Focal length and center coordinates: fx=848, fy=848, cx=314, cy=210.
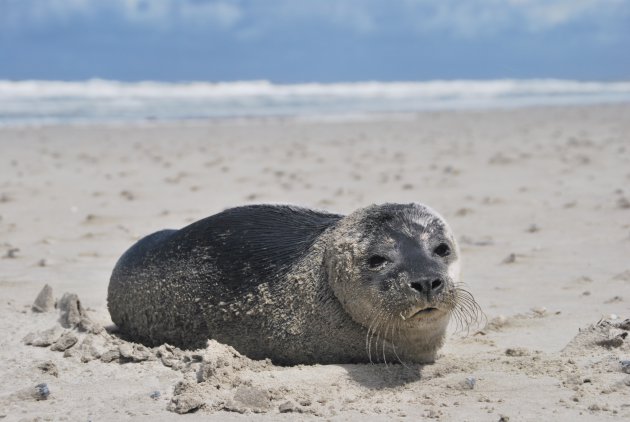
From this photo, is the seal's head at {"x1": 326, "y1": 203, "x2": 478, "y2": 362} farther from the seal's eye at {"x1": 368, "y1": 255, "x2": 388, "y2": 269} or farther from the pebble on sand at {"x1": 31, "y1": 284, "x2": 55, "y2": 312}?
the pebble on sand at {"x1": 31, "y1": 284, "x2": 55, "y2": 312}

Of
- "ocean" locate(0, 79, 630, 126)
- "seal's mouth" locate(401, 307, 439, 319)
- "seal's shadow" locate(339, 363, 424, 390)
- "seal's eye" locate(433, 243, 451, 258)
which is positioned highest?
"ocean" locate(0, 79, 630, 126)

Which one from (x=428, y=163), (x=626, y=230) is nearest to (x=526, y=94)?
(x=428, y=163)

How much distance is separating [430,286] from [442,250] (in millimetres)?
467

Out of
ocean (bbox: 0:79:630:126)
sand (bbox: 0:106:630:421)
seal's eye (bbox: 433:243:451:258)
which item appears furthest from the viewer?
ocean (bbox: 0:79:630:126)

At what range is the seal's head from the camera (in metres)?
4.45

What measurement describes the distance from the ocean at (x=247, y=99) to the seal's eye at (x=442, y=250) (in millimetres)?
19673

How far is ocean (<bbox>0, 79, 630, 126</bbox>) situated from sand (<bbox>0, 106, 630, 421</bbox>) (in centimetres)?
911

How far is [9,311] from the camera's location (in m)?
5.95

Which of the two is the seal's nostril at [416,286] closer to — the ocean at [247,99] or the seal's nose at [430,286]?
the seal's nose at [430,286]

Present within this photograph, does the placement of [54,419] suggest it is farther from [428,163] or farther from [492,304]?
[428,163]

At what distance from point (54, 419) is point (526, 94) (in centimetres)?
4474

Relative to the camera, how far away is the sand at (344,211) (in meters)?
4.29

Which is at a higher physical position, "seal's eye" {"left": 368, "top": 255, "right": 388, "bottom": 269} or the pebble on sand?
"seal's eye" {"left": 368, "top": 255, "right": 388, "bottom": 269}

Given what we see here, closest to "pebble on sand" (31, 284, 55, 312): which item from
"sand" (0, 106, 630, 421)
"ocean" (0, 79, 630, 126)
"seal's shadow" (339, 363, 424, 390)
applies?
"sand" (0, 106, 630, 421)
